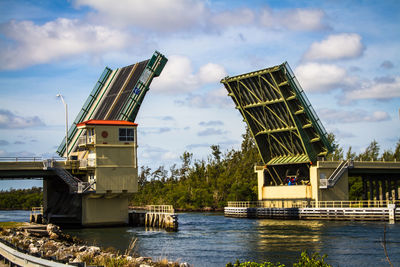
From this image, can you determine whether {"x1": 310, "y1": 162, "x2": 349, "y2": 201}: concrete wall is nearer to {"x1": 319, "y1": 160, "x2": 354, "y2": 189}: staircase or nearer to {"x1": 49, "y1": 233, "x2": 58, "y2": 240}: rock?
{"x1": 319, "y1": 160, "x2": 354, "y2": 189}: staircase

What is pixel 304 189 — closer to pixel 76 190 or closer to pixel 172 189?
pixel 76 190

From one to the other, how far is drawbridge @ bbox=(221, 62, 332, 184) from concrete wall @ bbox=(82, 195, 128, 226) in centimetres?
1281

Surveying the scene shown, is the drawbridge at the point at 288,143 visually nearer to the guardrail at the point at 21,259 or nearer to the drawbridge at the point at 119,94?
the drawbridge at the point at 119,94

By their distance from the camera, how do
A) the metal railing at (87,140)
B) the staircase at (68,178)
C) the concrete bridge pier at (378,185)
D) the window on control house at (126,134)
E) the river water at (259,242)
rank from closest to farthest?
the river water at (259,242) < the staircase at (68,178) < the metal railing at (87,140) < the window on control house at (126,134) < the concrete bridge pier at (378,185)

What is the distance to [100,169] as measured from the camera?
3891cm

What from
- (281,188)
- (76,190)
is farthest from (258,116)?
(76,190)

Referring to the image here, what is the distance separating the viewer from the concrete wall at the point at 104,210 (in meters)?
39.5

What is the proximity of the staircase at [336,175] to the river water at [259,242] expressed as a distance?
6.97 meters

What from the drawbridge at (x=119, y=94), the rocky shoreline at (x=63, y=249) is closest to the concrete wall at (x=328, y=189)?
the drawbridge at (x=119, y=94)

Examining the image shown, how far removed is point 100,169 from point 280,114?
1471cm

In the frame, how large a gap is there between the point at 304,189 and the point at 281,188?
3070mm

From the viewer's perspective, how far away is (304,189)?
50250mm

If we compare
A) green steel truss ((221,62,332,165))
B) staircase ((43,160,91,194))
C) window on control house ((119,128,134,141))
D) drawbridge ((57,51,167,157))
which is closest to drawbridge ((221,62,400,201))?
green steel truss ((221,62,332,165))

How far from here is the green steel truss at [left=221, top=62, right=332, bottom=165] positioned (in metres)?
43.5
